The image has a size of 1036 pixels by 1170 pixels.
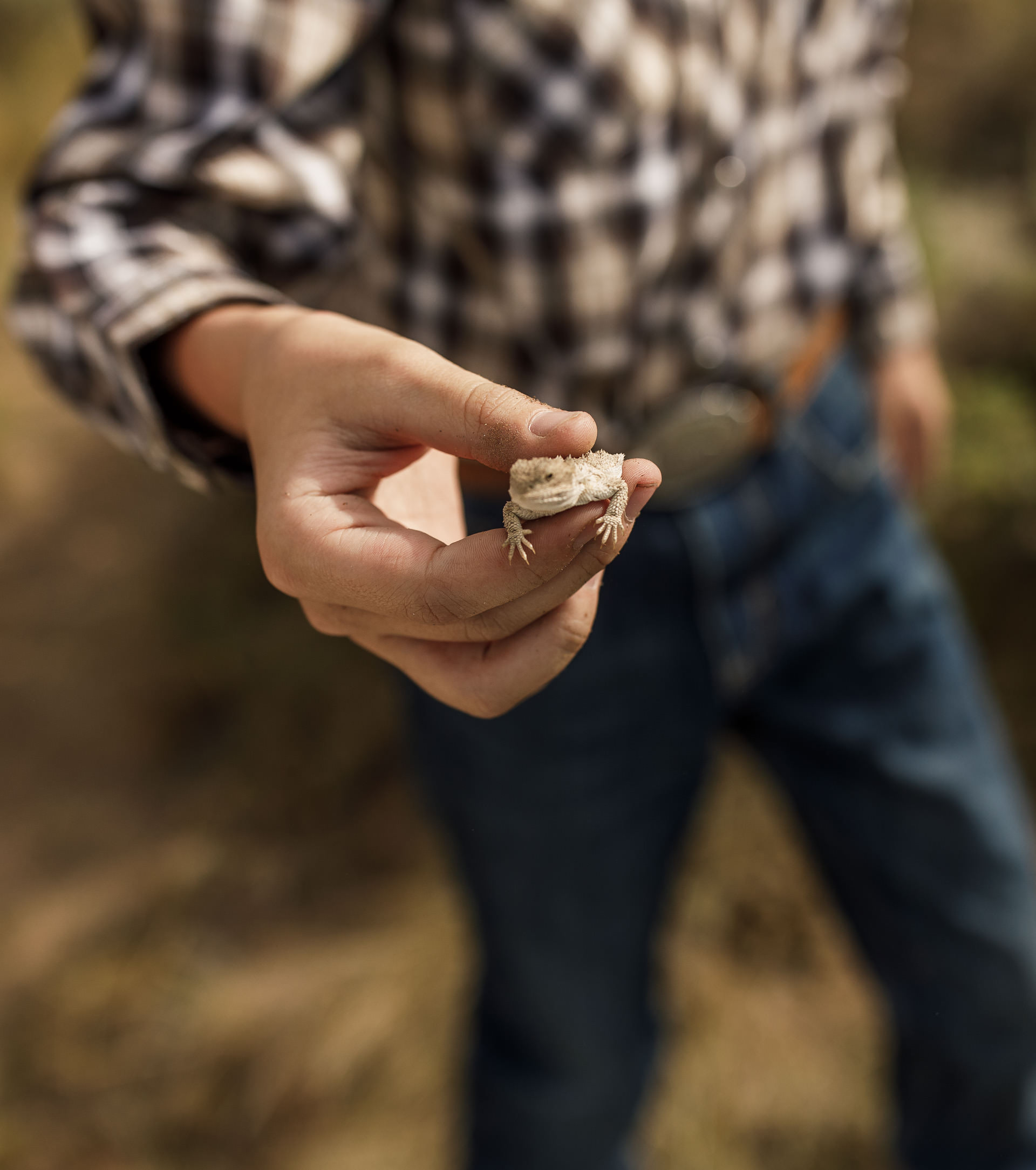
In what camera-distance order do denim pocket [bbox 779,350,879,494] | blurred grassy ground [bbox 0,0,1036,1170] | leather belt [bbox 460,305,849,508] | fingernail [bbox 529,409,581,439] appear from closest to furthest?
fingernail [bbox 529,409,581,439] < leather belt [bbox 460,305,849,508] < denim pocket [bbox 779,350,879,494] < blurred grassy ground [bbox 0,0,1036,1170]

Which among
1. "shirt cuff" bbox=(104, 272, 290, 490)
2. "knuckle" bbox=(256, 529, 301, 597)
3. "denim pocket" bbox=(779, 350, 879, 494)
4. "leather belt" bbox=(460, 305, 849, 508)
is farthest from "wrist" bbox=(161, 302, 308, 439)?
"denim pocket" bbox=(779, 350, 879, 494)

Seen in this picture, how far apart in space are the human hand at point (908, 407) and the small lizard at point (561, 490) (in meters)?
1.83

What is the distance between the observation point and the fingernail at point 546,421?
3.01 feet

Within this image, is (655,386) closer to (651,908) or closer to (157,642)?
(651,908)

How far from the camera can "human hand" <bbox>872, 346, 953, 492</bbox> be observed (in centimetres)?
266

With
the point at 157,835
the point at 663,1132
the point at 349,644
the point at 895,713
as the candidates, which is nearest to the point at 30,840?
the point at 157,835

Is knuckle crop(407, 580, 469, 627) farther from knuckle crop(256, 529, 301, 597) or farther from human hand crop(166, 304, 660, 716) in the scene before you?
knuckle crop(256, 529, 301, 597)

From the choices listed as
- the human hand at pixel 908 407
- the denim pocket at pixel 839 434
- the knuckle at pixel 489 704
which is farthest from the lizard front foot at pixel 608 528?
the human hand at pixel 908 407

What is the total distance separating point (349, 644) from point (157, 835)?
1.45 m

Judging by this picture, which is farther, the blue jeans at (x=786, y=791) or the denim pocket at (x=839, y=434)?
the denim pocket at (x=839, y=434)

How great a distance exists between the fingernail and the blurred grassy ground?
2775 mm

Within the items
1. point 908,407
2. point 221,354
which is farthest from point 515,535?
A: point 908,407

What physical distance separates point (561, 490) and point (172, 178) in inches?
40.9

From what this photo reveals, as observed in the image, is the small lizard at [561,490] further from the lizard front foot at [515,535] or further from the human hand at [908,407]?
the human hand at [908,407]
